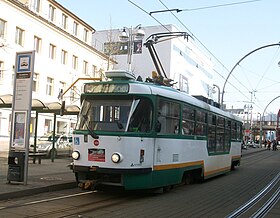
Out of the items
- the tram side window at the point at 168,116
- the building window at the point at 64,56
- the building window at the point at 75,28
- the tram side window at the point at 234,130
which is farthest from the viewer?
the building window at the point at 75,28

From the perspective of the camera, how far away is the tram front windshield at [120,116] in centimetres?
995

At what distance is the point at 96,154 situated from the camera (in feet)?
32.7

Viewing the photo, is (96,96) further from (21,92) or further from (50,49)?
(50,49)

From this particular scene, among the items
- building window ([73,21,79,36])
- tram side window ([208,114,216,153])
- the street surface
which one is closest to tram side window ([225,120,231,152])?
tram side window ([208,114,216,153])

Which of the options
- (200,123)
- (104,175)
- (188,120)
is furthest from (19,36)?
(104,175)

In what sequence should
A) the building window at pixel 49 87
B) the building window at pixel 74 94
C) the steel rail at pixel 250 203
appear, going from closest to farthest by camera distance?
the steel rail at pixel 250 203
the building window at pixel 74 94
the building window at pixel 49 87

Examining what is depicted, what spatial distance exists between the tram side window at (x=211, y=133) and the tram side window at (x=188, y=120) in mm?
2043

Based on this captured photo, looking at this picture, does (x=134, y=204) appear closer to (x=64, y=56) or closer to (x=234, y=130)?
(x=234, y=130)

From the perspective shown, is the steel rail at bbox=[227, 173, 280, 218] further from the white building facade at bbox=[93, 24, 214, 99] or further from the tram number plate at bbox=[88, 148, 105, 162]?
the white building facade at bbox=[93, 24, 214, 99]

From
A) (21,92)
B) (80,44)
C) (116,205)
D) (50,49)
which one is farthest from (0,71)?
(116,205)

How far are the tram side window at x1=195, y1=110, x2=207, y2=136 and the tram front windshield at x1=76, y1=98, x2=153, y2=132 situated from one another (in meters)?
3.51

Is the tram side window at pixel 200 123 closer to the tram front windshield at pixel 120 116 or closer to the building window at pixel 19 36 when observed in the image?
the tram front windshield at pixel 120 116

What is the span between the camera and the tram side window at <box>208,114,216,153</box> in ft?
48.2

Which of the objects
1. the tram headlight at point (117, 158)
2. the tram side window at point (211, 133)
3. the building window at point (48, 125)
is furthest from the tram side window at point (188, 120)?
the building window at point (48, 125)
